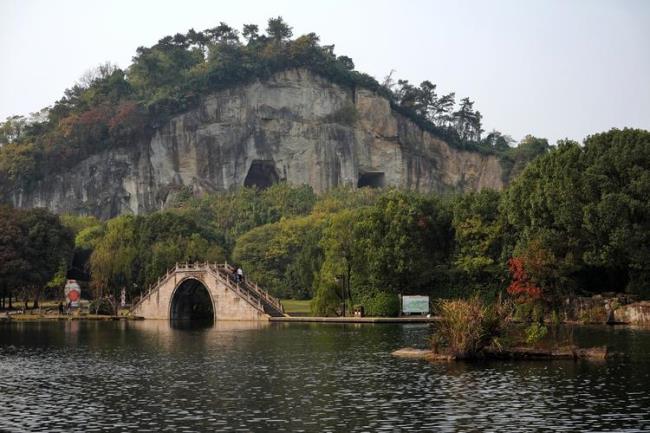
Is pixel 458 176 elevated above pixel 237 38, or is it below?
below

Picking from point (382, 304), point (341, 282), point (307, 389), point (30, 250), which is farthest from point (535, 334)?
point (30, 250)

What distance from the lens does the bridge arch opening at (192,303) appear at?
3526 inches

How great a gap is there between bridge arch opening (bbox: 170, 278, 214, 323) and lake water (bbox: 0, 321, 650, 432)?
97.2 ft

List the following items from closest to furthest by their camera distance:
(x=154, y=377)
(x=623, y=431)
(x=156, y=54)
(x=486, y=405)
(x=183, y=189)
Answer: (x=623, y=431)
(x=486, y=405)
(x=154, y=377)
(x=183, y=189)
(x=156, y=54)

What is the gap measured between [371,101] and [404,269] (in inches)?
3862

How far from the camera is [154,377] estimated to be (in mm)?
42938

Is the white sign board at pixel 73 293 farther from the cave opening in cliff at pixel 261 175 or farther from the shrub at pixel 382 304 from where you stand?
the cave opening in cliff at pixel 261 175

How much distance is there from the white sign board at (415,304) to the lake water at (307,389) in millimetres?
22564

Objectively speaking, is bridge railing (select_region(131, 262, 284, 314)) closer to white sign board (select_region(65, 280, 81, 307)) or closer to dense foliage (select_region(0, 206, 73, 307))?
white sign board (select_region(65, 280, 81, 307))

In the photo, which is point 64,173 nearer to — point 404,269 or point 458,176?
point 458,176

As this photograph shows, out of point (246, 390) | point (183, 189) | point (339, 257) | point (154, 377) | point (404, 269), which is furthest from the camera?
point (183, 189)

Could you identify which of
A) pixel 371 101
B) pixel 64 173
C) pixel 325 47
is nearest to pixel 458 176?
pixel 371 101

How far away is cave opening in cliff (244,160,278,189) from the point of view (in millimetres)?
174750

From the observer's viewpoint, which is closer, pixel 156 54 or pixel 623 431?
pixel 623 431
